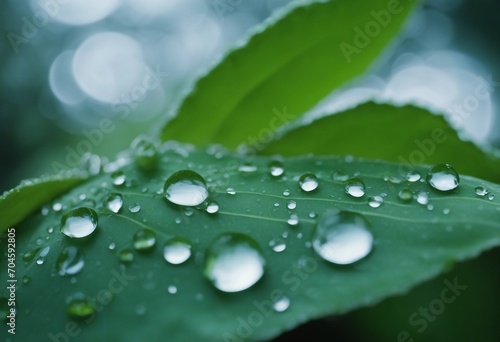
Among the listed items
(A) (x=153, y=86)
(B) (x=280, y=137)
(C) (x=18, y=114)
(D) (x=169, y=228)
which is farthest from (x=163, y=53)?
(D) (x=169, y=228)

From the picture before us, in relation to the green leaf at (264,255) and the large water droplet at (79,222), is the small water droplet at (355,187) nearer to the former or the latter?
the green leaf at (264,255)

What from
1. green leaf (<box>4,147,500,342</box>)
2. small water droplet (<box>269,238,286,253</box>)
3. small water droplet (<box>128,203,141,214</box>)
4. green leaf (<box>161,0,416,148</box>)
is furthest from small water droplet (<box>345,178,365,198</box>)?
green leaf (<box>161,0,416,148</box>)

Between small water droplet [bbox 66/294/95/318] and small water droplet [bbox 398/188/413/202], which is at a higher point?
small water droplet [bbox 398/188/413/202]

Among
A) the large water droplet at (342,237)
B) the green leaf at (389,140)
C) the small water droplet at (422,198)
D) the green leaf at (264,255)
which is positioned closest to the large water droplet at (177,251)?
the green leaf at (264,255)

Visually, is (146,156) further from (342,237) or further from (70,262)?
(342,237)

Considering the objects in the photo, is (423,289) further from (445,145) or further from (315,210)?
(315,210)

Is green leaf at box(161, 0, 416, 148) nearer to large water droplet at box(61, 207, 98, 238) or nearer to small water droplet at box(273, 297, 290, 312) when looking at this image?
large water droplet at box(61, 207, 98, 238)
